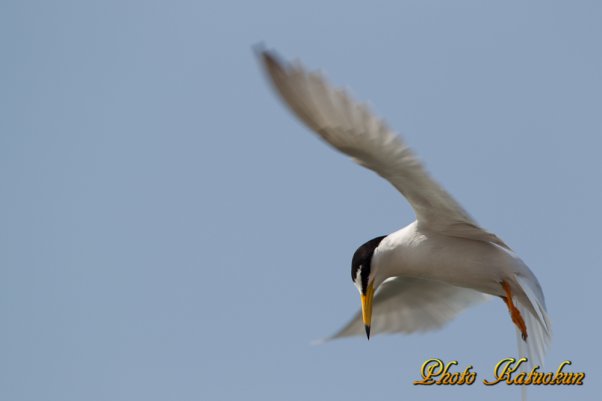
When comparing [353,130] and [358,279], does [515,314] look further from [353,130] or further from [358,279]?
[353,130]

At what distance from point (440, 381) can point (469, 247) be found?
973 millimetres

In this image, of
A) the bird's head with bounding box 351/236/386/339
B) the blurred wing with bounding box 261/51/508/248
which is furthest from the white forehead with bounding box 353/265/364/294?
the blurred wing with bounding box 261/51/508/248

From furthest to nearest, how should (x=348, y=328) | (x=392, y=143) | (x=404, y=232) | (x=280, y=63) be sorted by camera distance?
(x=348, y=328) → (x=404, y=232) → (x=392, y=143) → (x=280, y=63)

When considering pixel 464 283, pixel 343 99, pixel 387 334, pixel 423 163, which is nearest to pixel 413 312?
pixel 387 334

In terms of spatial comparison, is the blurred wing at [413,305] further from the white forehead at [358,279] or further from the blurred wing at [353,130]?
the blurred wing at [353,130]

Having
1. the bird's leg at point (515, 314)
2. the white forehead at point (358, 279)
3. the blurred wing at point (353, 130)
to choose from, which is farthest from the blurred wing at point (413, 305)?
the blurred wing at point (353, 130)

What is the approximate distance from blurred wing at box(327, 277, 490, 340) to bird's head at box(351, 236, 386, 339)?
1.13 metres

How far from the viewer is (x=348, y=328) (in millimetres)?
8273

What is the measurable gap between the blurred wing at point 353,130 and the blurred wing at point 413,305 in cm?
223

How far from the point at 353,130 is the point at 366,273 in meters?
1.94

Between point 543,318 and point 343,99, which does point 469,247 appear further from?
point 343,99

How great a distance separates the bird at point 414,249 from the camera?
494cm

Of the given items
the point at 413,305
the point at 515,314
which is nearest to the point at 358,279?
the point at 515,314

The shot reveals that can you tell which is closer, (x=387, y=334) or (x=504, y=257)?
(x=504, y=257)
